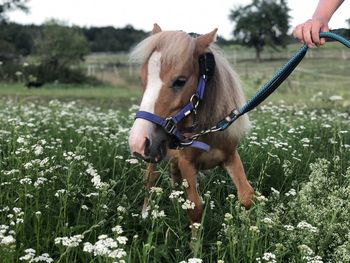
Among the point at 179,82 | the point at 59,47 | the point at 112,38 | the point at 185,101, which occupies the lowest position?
the point at 185,101

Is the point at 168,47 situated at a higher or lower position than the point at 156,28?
lower

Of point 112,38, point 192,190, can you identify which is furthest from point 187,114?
point 112,38

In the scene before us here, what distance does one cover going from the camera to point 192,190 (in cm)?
388

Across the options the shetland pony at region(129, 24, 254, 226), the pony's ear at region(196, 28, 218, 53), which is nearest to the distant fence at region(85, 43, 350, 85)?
the shetland pony at region(129, 24, 254, 226)

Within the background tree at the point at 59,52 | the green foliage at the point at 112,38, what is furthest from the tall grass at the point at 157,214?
the green foliage at the point at 112,38

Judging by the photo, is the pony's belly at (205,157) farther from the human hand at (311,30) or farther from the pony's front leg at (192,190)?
the human hand at (311,30)

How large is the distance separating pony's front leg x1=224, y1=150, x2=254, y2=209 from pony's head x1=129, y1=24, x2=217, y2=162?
2.78 feet

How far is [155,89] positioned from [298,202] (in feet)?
4.37

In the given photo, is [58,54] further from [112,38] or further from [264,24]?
[112,38]

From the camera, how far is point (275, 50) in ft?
204

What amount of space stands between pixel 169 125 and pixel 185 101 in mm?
252

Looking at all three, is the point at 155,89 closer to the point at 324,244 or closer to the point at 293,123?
the point at 324,244

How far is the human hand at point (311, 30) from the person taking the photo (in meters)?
3.10

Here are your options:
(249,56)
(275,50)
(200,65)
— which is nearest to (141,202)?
(200,65)
